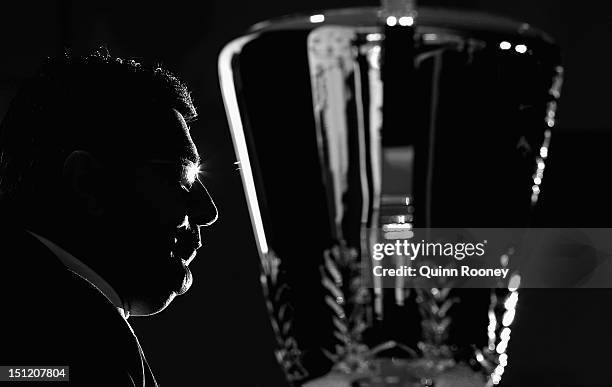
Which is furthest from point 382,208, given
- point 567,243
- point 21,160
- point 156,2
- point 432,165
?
point 156,2

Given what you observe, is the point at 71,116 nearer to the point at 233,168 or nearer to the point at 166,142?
the point at 166,142

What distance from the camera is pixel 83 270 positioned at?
1.82 ft

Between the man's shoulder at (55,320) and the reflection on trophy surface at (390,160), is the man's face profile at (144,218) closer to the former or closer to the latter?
the man's shoulder at (55,320)

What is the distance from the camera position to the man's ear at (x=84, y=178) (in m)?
0.53

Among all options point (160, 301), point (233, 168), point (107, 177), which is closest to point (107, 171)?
point (107, 177)

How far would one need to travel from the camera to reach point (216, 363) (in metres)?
0.92

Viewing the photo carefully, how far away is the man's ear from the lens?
1.74 ft

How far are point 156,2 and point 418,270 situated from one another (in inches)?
29.8

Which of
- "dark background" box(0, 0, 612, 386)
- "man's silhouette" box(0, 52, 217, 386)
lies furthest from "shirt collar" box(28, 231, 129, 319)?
"dark background" box(0, 0, 612, 386)

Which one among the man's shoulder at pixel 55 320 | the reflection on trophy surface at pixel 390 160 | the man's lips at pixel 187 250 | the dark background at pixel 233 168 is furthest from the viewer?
the dark background at pixel 233 168

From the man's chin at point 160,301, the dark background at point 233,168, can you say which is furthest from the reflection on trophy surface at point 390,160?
the dark background at point 233,168

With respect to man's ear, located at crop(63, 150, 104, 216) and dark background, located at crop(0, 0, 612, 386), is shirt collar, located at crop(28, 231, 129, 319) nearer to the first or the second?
man's ear, located at crop(63, 150, 104, 216)

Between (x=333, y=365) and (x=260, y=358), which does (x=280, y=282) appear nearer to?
(x=333, y=365)

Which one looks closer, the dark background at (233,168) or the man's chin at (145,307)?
the man's chin at (145,307)
